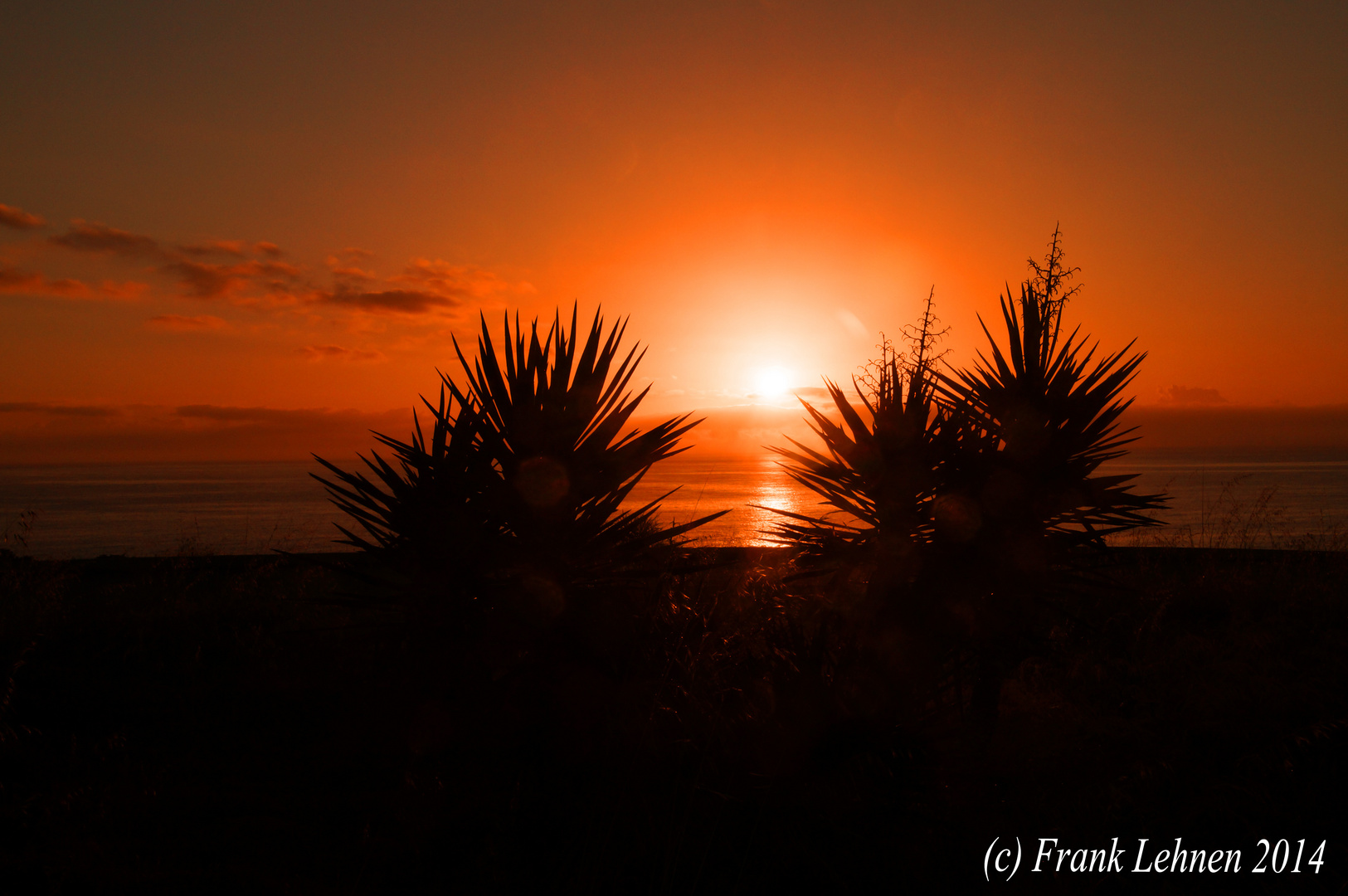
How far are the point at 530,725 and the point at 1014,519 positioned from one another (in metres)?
3.14

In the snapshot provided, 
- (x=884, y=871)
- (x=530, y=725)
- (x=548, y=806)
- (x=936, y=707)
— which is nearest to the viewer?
(x=884, y=871)

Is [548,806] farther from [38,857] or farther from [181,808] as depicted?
[38,857]

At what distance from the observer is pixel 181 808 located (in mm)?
3496

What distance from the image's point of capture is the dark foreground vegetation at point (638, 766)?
3.12 m

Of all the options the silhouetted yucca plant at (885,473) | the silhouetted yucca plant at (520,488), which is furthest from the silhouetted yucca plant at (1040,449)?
the silhouetted yucca plant at (520,488)

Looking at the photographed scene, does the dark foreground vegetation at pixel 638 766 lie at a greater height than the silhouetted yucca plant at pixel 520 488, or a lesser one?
lesser

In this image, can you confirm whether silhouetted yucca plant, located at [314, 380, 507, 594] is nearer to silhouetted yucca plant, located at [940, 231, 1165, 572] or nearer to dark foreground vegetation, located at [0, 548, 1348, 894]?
dark foreground vegetation, located at [0, 548, 1348, 894]

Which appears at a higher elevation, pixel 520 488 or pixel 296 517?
pixel 520 488

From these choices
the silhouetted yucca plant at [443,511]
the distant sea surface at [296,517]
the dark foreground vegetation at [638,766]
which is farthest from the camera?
the distant sea surface at [296,517]

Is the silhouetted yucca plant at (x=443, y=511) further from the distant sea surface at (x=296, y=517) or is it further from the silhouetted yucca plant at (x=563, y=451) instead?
the distant sea surface at (x=296, y=517)

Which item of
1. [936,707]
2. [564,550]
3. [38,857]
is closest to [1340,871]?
[936,707]

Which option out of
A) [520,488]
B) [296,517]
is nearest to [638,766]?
[520,488]

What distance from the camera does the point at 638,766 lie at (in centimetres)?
356

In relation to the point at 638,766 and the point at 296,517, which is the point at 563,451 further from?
the point at 296,517
